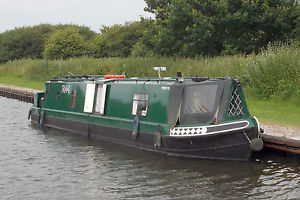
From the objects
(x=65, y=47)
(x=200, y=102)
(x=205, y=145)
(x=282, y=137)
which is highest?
(x=65, y=47)

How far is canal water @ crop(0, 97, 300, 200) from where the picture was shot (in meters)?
11.1

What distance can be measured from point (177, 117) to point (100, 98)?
14.2 feet

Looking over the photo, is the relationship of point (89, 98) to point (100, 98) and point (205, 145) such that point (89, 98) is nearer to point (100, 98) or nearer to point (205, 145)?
point (100, 98)

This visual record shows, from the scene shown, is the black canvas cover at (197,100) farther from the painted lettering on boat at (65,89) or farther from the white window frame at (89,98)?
the painted lettering on boat at (65,89)

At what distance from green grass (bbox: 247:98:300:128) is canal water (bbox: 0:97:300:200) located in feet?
8.90

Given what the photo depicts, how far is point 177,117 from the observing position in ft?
45.7

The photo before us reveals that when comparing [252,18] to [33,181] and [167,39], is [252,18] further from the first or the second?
[33,181]

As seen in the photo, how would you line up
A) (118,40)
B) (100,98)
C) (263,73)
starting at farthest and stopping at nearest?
1. (118,40)
2. (263,73)
3. (100,98)

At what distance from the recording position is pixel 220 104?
13836mm

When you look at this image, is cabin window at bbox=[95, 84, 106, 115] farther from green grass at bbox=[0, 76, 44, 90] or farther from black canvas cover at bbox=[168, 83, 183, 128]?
green grass at bbox=[0, 76, 44, 90]

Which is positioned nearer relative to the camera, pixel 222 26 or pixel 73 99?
pixel 73 99

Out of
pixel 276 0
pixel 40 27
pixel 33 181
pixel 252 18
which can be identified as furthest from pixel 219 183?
pixel 40 27

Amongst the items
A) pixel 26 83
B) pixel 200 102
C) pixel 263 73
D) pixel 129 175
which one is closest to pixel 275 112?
pixel 263 73

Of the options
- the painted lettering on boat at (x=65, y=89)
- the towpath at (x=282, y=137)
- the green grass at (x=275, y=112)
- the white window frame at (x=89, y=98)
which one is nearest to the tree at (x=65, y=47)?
the painted lettering on boat at (x=65, y=89)
